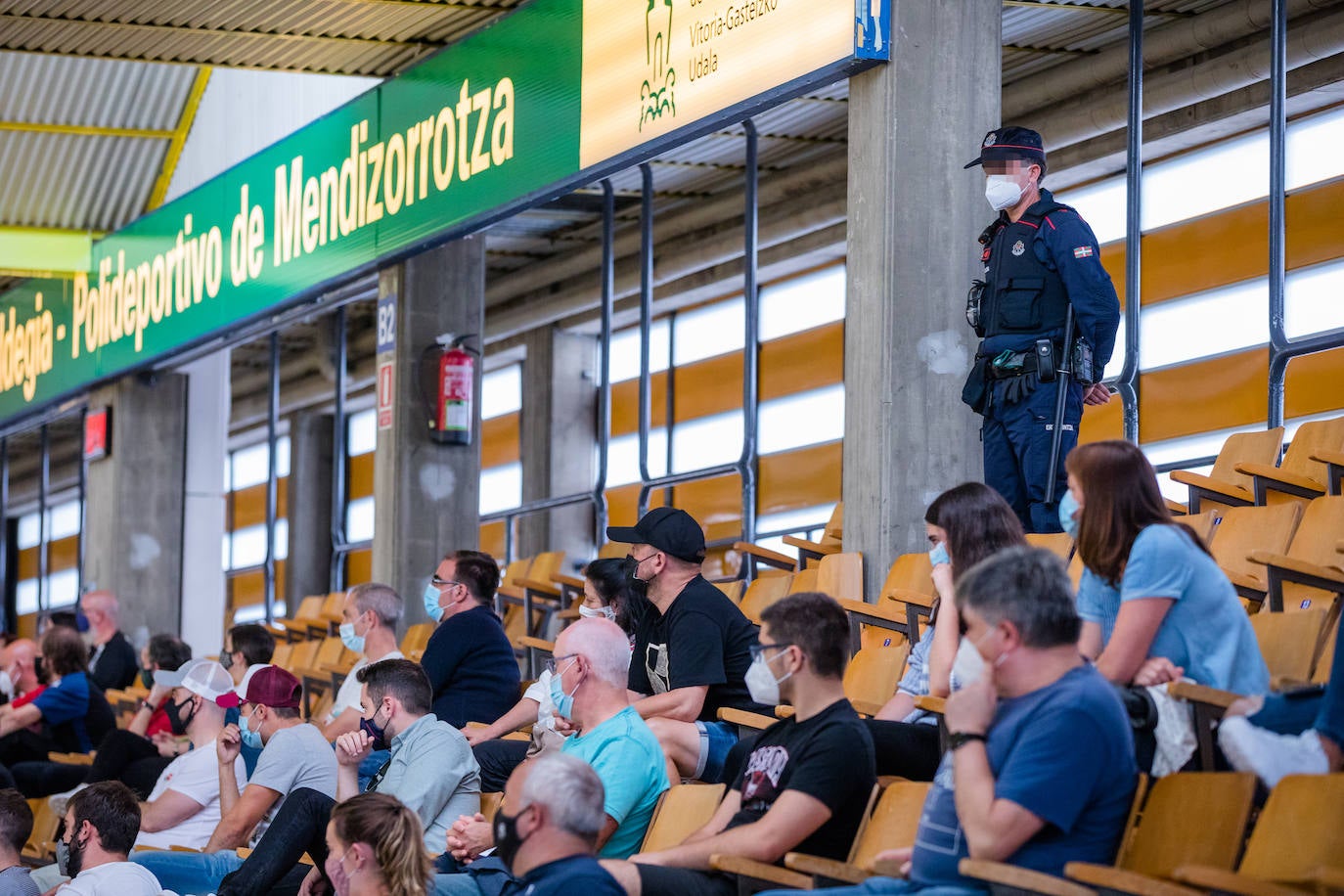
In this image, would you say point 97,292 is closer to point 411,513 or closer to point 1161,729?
point 411,513

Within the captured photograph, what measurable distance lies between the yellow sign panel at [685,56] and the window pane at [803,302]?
15.8 feet

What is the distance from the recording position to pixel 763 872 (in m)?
3.89

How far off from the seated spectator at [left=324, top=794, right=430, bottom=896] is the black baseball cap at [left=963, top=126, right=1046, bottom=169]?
109 inches

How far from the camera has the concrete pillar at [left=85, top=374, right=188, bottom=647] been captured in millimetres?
14203

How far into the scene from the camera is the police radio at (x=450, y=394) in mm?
10805

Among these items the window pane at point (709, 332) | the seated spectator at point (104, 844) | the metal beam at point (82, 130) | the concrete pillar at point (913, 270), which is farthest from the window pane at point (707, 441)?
the seated spectator at point (104, 844)

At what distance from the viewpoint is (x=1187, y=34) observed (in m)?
9.46

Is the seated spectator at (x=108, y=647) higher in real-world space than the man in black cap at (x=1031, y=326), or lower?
lower

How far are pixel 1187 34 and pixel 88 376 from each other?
900 cm

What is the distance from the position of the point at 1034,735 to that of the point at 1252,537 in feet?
7.44

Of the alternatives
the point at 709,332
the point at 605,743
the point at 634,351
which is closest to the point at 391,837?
the point at 605,743

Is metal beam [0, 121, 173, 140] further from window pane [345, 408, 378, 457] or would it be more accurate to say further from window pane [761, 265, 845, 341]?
window pane [345, 408, 378, 457]

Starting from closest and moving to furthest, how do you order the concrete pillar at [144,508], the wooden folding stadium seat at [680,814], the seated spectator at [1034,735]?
the seated spectator at [1034,735] → the wooden folding stadium seat at [680,814] → the concrete pillar at [144,508]

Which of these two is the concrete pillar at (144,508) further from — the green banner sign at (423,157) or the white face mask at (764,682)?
the white face mask at (764,682)
